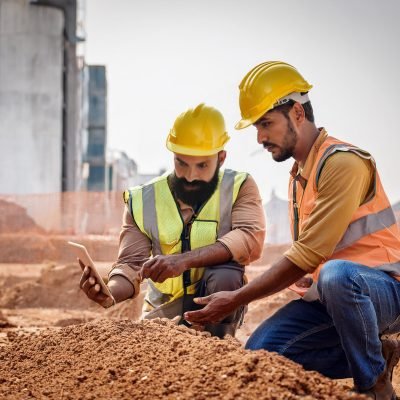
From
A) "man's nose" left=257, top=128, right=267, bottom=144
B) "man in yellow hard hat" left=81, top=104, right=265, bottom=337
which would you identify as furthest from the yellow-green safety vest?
"man's nose" left=257, top=128, right=267, bottom=144

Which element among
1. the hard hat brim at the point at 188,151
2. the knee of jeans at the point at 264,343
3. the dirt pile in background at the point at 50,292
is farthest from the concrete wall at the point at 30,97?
the knee of jeans at the point at 264,343

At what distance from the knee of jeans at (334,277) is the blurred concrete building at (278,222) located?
2014cm

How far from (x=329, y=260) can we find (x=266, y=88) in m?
1.07

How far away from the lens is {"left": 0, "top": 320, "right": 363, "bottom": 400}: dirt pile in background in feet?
8.95

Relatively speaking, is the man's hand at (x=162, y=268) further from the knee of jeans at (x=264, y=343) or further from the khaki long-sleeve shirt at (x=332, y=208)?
the khaki long-sleeve shirt at (x=332, y=208)

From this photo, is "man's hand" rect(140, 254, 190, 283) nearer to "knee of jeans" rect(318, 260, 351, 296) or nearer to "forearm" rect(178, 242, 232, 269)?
"forearm" rect(178, 242, 232, 269)

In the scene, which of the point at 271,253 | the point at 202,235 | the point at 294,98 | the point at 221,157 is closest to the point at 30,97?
the point at 271,253

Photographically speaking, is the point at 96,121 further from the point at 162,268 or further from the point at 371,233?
the point at 371,233

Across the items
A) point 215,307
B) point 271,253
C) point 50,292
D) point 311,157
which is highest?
point 311,157

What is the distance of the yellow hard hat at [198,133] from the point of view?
4.77m

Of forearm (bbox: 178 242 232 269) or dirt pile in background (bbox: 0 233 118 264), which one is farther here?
dirt pile in background (bbox: 0 233 118 264)

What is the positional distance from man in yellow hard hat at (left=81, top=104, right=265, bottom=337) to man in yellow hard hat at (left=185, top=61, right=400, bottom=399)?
78 centimetres

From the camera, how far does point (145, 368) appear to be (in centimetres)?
316

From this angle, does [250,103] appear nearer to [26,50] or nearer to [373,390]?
[373,390]
